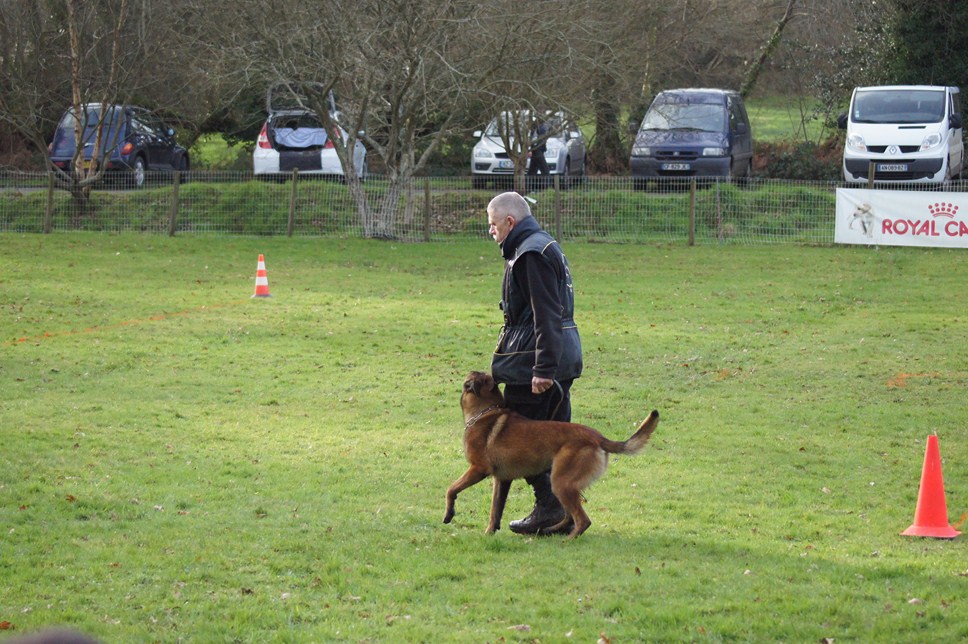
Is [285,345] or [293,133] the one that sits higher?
[293,133]

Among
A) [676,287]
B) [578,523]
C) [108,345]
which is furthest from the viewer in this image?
[676,287]

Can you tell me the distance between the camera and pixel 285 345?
1406 centimetres

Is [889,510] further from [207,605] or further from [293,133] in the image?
[293,133]

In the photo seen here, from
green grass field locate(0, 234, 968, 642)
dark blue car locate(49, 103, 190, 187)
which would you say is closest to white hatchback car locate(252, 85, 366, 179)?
dark blue car locate(49, 103, 190, 187)

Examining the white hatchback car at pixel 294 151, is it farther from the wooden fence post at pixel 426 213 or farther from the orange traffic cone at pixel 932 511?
the orange traffic cone at pixel 932 511

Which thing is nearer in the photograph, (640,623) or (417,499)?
(640,623)

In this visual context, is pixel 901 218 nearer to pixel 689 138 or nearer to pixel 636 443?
pixel 689 138

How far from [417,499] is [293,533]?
1.19m

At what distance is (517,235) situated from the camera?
6.90 m

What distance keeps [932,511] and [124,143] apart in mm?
25692

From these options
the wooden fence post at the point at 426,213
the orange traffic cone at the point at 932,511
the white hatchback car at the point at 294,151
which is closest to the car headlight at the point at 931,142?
the wooden fence post at the point at 426,213

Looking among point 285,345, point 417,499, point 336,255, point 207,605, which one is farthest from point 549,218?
point 207,605

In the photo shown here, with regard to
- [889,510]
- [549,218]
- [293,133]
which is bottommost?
[889,510]

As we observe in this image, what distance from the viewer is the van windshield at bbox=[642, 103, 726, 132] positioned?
Answer: 27.3 metres
